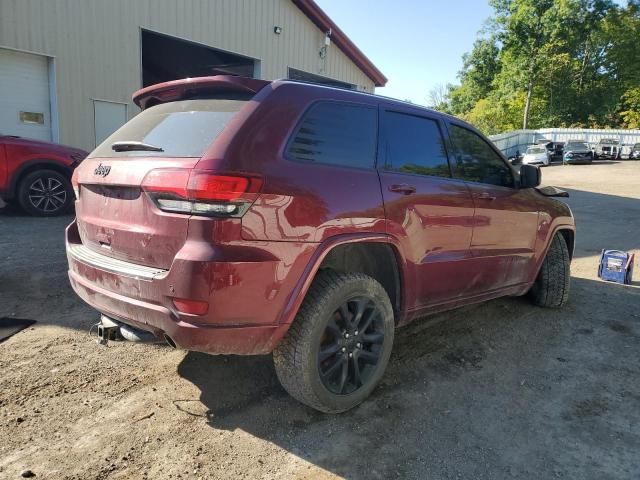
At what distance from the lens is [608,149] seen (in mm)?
35781

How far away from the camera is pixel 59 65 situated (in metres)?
10.2

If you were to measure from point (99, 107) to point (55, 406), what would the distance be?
9838mm

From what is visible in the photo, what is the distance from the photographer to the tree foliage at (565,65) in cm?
4334

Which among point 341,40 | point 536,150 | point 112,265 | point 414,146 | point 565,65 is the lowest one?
point 112,265

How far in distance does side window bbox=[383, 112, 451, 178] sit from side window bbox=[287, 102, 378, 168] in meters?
0.13

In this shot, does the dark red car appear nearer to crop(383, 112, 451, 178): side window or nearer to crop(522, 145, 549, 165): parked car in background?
crop(383, 112, 451, 178): side window

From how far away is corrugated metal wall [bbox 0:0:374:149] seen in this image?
9781 millimetres

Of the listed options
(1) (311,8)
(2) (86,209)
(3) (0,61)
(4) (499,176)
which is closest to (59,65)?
(3) (0,61)

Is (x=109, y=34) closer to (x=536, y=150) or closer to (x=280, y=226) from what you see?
(x=280, y=226)

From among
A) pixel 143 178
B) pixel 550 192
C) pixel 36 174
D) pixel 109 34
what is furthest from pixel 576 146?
pixel 143 178

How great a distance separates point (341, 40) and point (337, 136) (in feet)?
47.6

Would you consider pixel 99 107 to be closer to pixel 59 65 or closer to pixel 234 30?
pixel 59 65

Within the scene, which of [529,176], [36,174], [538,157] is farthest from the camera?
[538,157]

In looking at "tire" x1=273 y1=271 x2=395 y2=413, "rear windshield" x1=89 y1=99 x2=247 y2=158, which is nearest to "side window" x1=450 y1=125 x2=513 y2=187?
"tire" x1=273 y1=271 x2=395 y2=413
